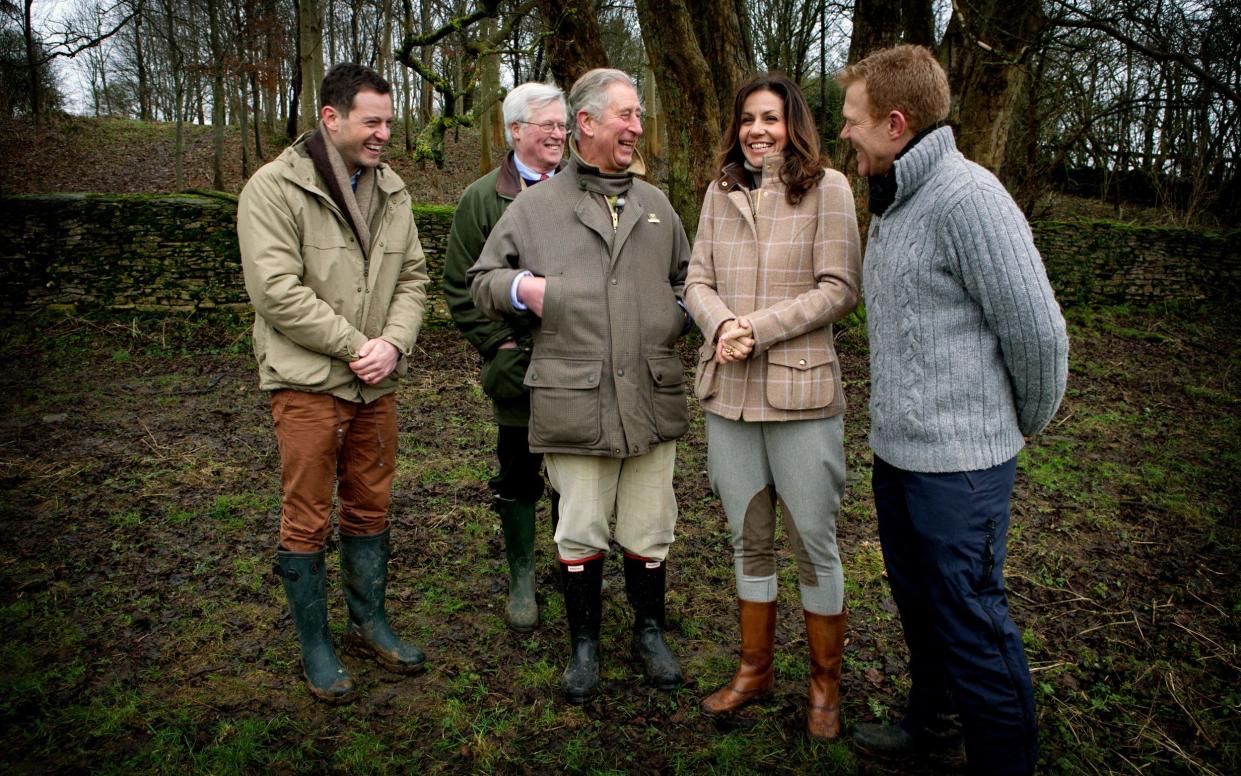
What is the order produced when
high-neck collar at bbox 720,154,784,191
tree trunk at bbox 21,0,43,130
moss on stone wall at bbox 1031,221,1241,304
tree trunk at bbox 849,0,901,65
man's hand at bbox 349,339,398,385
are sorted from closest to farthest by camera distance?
high-neck collar at bbox 720,154,784,191 → man's hand at bbox 349,339,398,385 → tree trunk at bbox 849,0,901,65 → moss on stone wall at bbox 1031,221,1241,304 → tree trunk at bbox 21,0,43,130

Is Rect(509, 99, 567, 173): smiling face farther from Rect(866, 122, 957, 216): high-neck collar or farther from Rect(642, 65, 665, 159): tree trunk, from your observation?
Rect(642, 65, 665, 159): tree trunk

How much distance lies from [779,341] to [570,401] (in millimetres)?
755

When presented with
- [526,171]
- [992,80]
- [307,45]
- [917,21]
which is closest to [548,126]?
[526,171]

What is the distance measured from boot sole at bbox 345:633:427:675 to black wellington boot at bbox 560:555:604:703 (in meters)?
0.61

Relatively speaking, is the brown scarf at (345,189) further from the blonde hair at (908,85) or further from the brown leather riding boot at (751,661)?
the brown leather riding boot at (751,661)

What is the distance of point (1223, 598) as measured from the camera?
3.66 m

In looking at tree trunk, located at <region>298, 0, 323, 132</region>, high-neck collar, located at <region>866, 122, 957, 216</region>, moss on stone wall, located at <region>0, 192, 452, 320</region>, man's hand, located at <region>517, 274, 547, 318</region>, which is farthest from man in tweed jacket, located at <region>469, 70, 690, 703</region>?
tree trunk, located at <region>298, 0, 323, 132</region>

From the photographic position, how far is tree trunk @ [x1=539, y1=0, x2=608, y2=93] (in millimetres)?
7074

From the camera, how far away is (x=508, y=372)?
3094 millimetres

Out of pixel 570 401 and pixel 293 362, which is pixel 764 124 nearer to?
pixel 570 401

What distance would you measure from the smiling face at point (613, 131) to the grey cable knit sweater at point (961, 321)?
3.28ft

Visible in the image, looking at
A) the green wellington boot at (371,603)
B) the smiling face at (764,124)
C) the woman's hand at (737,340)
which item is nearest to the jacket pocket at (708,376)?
the woman's hand at (737,340)

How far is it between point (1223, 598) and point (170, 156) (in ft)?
79.8

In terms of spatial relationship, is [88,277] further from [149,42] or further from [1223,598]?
[149,42]
